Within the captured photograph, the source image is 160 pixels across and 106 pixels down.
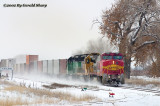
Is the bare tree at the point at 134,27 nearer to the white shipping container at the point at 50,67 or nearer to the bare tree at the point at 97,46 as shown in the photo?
the white shipping container at the point at 50,67

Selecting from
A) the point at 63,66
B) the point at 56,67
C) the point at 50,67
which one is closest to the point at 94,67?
→ the point at 63,66

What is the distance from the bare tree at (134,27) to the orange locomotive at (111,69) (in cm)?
497

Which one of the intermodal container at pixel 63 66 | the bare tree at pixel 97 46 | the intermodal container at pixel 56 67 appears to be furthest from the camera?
the bare tree at pixel 97 46

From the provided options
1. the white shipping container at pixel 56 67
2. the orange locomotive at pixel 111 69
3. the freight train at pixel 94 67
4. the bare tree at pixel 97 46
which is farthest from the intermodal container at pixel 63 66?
the bare tree at pixel 97 46

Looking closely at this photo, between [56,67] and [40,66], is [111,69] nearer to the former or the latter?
[56,67]

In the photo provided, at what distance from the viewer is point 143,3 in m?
27.6

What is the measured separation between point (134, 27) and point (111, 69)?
10028 mm

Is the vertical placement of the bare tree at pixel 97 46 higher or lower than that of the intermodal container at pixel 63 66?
higher

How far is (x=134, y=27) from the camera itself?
30281 millimetres

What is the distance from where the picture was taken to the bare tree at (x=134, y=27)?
2692 cm

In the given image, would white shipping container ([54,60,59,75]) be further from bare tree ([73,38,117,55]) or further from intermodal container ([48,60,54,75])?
bare tree ([73,38,117,55])

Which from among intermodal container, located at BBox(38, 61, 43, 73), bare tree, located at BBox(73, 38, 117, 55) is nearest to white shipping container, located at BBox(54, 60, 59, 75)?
intermodal container, located at BBox(38, 61, 43, 73)

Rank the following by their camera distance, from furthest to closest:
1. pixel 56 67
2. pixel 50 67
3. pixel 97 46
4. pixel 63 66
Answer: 1. pixel 97 46
2. pixel 50 67
3. pixel 56 67
4. pixel 63 66

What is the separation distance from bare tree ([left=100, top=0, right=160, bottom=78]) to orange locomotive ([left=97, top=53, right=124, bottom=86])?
497cm
